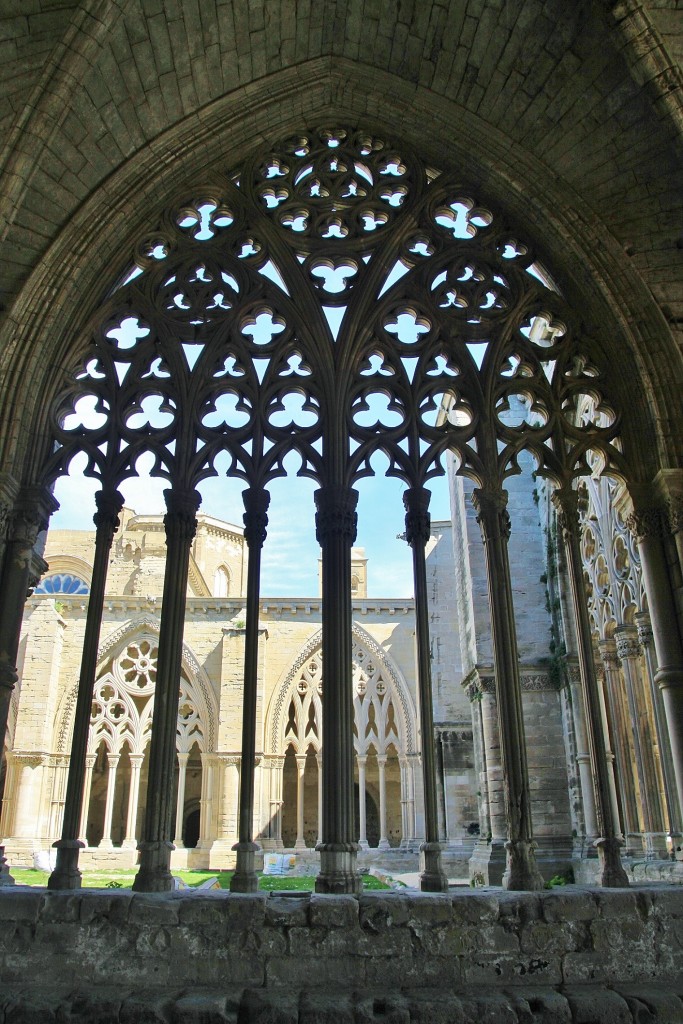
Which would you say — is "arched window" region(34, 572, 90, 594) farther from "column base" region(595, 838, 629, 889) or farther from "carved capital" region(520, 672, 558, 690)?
"column base" region(595, 838, 629, 889)

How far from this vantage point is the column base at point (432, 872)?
571 centimetres

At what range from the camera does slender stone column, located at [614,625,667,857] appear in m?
8.80

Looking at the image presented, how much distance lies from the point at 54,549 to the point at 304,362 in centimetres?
2382

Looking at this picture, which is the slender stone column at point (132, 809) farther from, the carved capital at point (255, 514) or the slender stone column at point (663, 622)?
the slender stone column at point (663, 622)

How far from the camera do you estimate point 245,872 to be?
18.8 feet

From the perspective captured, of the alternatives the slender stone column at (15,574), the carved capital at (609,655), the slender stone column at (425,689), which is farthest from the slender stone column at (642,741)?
the slender stone column at (15,574)

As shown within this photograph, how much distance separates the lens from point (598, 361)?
7.68m

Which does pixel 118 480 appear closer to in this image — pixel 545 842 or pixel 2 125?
pixel 2 125

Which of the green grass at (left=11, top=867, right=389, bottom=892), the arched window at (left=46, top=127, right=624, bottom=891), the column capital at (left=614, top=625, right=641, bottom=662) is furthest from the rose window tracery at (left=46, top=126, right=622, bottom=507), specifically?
the green grass at (left=11, top=867, right=389, bottom=892)

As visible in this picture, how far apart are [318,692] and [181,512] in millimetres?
15465

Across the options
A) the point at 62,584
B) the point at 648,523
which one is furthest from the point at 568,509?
the point at 62,584

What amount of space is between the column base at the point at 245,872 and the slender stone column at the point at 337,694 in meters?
0.48

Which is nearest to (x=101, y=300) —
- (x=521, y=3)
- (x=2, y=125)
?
(x=2, y=125)

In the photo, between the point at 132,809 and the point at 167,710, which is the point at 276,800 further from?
the point at 167,710
